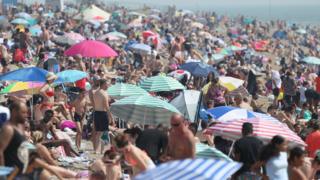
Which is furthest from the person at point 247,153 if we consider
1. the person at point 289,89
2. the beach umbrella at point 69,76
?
the person at point 289,89

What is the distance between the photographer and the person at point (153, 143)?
8.35 meters

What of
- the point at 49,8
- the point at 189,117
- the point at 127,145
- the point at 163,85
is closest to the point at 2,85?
the point at 163,85

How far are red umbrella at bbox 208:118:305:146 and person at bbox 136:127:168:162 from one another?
0.77m

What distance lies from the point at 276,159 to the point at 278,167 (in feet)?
0.29

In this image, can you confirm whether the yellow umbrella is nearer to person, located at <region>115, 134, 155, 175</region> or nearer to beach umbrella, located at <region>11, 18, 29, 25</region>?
person, located at <region>115, 134, 155, 175</region>

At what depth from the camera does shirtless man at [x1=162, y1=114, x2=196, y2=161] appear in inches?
289

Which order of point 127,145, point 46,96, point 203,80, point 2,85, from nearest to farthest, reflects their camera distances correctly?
point 127,145, point 46,96, point 2,85, point 203,80

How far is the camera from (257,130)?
28.6ft

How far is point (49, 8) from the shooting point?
149 ft

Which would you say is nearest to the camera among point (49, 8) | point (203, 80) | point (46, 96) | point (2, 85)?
point (46, 96)

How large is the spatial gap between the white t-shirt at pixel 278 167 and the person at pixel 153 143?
151cm

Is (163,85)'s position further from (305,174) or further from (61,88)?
(305,174)

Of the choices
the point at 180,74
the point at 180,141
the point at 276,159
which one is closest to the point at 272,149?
the point at 276,159

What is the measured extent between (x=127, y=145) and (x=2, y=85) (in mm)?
7548
